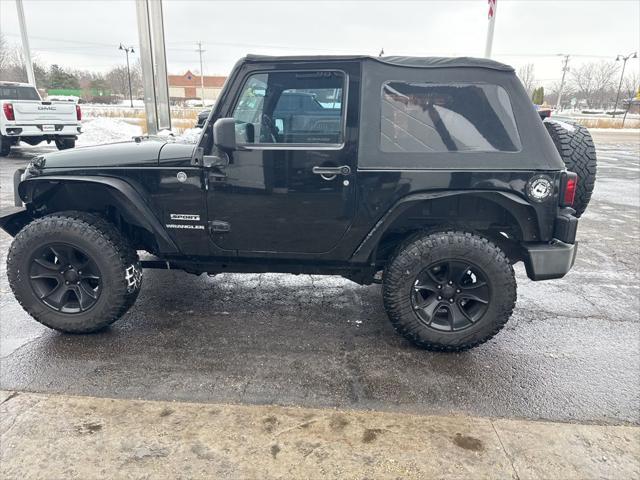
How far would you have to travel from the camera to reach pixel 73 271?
332 centimetres

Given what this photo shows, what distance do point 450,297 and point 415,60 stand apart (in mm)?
1624

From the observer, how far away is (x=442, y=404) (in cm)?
266

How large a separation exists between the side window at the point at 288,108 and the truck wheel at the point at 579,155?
1800 mm

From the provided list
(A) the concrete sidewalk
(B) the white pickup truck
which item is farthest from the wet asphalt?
(B) the white pickup truck

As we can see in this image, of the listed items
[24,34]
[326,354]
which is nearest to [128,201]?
[326,354]

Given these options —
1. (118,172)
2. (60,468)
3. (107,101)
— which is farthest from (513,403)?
(107,101)

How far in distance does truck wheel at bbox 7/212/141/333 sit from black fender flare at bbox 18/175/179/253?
0.74 feet

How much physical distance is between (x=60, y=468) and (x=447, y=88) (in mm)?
3005

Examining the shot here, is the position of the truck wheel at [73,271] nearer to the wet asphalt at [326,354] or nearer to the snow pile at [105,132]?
the wet asphalt at [326,354]

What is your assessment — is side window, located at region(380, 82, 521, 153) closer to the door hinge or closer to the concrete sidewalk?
the door hinge

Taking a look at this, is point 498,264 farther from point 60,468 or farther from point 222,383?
point 60,468

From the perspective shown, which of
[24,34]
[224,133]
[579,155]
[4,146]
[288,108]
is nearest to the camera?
[224,133]

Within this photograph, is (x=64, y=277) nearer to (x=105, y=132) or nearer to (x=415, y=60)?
(x=415, y=60)

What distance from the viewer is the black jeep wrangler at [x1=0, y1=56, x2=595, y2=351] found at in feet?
9.80
